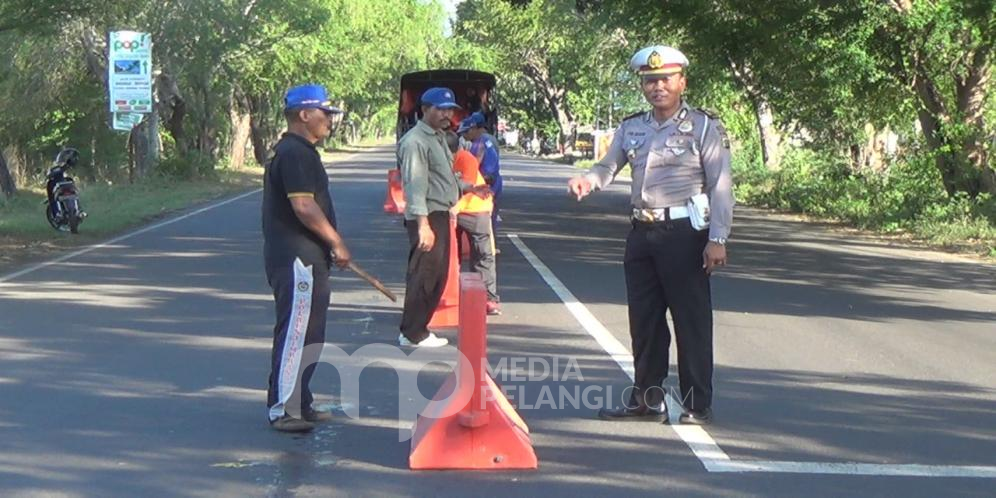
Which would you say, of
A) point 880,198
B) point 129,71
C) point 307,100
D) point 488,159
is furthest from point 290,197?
point 129,71

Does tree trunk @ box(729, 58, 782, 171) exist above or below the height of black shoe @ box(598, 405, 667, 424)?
above

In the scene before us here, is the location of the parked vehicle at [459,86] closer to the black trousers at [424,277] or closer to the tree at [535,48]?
the black trousers at [424,277]

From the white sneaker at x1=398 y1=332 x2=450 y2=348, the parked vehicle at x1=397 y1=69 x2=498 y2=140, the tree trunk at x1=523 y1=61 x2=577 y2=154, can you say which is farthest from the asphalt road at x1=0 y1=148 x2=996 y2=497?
the tree trunk at x1=523 y1=61 x2=577 y2=154

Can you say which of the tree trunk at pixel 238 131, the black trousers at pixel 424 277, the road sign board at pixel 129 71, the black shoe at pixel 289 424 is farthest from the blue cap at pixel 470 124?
the tree trunk at pixel 238 131

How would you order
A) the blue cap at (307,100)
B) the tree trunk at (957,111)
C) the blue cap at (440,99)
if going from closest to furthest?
the blue cap at (307,100)
the blue cap at (440,99)
the tree trunk at (957,111)

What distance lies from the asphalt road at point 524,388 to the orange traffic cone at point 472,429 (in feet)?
0.31

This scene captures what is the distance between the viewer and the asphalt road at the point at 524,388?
612cm

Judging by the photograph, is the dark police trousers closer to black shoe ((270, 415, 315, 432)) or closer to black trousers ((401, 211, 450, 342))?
black shoe ((270, 415, 315, 432))

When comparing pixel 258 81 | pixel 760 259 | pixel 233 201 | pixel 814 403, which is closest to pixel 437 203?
pixel 814 403

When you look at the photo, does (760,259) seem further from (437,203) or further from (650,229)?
(650,229)

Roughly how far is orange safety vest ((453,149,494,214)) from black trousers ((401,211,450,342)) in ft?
3.99

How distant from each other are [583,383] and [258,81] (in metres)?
40.3

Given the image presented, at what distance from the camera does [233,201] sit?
29.4 meters

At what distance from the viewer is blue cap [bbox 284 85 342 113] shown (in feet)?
22.2
